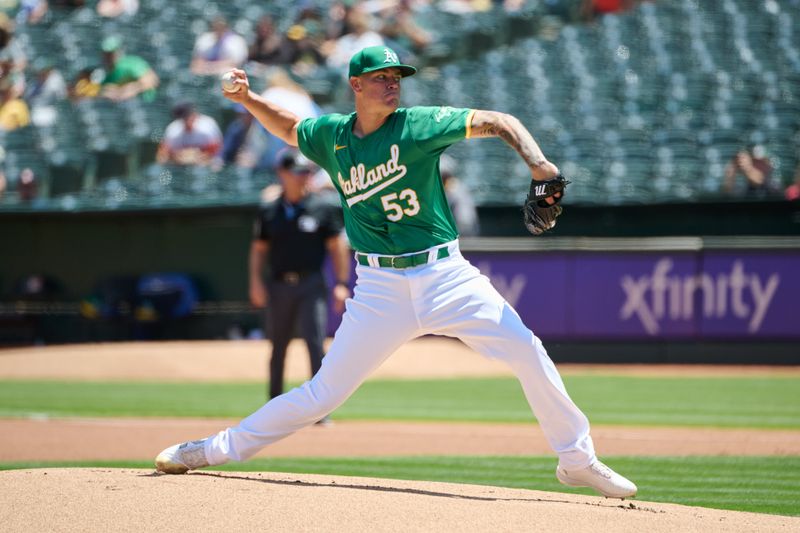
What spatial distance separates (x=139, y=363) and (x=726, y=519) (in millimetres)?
10532

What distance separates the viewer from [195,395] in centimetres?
1244

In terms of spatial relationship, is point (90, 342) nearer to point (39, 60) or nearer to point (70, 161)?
point (70, 161)

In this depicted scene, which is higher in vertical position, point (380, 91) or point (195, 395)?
point (380, 91)

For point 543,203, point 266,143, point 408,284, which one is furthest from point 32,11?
point 543,203

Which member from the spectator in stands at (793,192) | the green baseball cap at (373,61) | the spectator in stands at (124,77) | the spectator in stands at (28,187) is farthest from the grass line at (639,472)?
→ the spectator in stands at (124,77)

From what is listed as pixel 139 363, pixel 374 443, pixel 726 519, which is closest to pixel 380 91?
pixel 726 519

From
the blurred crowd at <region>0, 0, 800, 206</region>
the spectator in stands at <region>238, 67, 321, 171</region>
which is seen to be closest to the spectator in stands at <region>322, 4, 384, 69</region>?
the blurred crowd at <region>0, 0, 800, 206</region>

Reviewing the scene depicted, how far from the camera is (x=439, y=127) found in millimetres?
5203

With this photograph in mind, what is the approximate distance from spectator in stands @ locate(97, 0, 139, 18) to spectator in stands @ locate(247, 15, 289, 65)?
9.51ft

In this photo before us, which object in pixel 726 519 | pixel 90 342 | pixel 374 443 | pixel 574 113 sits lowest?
pixel 90 342

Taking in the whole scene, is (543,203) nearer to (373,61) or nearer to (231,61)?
(373,61)

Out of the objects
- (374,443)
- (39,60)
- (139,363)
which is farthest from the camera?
(39,60)

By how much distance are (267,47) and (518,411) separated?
10.4 m

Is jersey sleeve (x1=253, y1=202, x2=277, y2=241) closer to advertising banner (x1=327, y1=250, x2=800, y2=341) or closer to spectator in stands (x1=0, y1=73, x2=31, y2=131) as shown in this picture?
advertising banner (x1=327, y1=250, x2=800, y2=341)
